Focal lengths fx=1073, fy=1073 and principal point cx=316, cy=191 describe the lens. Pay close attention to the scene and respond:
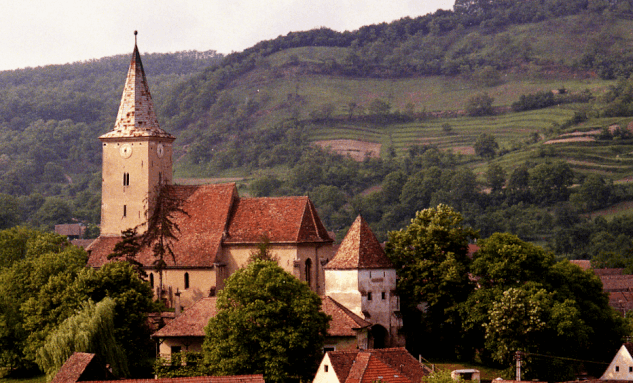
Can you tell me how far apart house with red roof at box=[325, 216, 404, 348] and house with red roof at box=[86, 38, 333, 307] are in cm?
555

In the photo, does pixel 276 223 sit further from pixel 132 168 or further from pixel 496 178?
pixel 496 178

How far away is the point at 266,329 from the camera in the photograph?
5681 centimetres

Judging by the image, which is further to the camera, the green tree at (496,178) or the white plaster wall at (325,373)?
the green tree at (496,178)

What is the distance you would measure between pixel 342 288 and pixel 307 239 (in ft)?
23.2

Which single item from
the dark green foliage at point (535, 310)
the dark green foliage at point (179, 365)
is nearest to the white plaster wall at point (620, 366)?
the dark green foliage at point (535, 310)

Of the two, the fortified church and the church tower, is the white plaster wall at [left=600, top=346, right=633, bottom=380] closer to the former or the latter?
the fortified church

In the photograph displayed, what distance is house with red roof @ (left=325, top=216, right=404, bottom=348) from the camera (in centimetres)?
6638

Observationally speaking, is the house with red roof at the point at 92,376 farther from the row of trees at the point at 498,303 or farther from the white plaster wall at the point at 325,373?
the row of trees at the point at 498,303

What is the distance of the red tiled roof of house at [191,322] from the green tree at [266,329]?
3.84 metres

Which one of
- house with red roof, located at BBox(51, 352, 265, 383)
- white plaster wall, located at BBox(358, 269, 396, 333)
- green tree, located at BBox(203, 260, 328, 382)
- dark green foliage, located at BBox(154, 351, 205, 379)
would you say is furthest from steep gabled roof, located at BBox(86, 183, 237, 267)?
house with red roof, located at BBox(51, 352, 265, 383)

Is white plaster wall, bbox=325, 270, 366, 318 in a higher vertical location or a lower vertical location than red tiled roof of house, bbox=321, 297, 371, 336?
higher

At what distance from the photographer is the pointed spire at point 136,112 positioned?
259ft

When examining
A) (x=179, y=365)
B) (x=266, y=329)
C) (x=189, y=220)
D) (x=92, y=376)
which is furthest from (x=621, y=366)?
(x=92, y=376)

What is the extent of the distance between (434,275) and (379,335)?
17.0 ft
